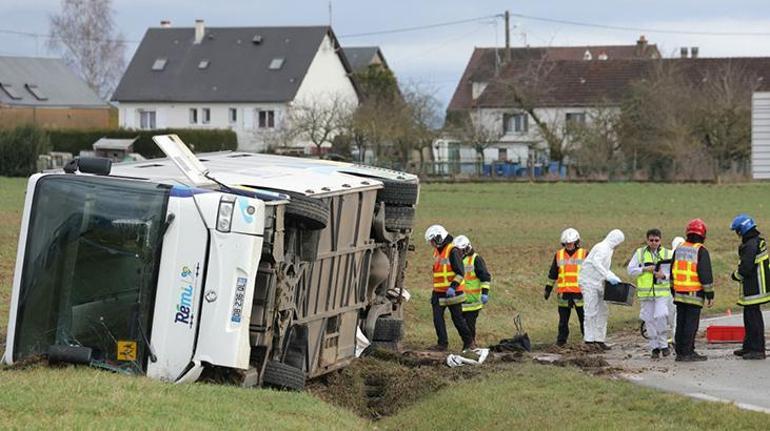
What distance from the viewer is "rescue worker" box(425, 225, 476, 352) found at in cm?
1831

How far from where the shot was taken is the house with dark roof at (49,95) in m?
88.6

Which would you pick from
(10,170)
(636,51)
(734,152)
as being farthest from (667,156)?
(636,51)

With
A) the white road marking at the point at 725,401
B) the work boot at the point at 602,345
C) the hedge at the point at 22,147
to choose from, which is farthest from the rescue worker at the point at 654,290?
the hedge at the point at 22,147

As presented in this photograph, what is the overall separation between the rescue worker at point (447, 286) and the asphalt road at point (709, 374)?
6.28ft

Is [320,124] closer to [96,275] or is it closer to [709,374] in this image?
[709,374]

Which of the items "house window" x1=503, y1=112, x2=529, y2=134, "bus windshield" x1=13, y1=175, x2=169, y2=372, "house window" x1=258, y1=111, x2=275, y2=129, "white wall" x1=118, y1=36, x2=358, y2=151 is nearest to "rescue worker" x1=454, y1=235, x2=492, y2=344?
"bus windshield" x1=13, y1=175, x2=169, y2=372

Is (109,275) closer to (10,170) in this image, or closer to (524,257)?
(524,257)

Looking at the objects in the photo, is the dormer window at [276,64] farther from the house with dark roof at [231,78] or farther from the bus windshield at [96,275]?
the bus windshield at [96,275]

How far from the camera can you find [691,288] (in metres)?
16.3

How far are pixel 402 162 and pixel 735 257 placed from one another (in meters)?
46.7

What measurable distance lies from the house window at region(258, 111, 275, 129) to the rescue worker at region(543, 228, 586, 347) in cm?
7048

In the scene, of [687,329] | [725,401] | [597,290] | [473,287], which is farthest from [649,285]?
[725,401]

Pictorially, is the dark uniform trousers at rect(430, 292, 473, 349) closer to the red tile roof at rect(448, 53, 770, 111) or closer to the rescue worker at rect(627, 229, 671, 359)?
the rescue worker at rect(627, 229, 671, 359)

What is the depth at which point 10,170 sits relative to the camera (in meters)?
68.9
